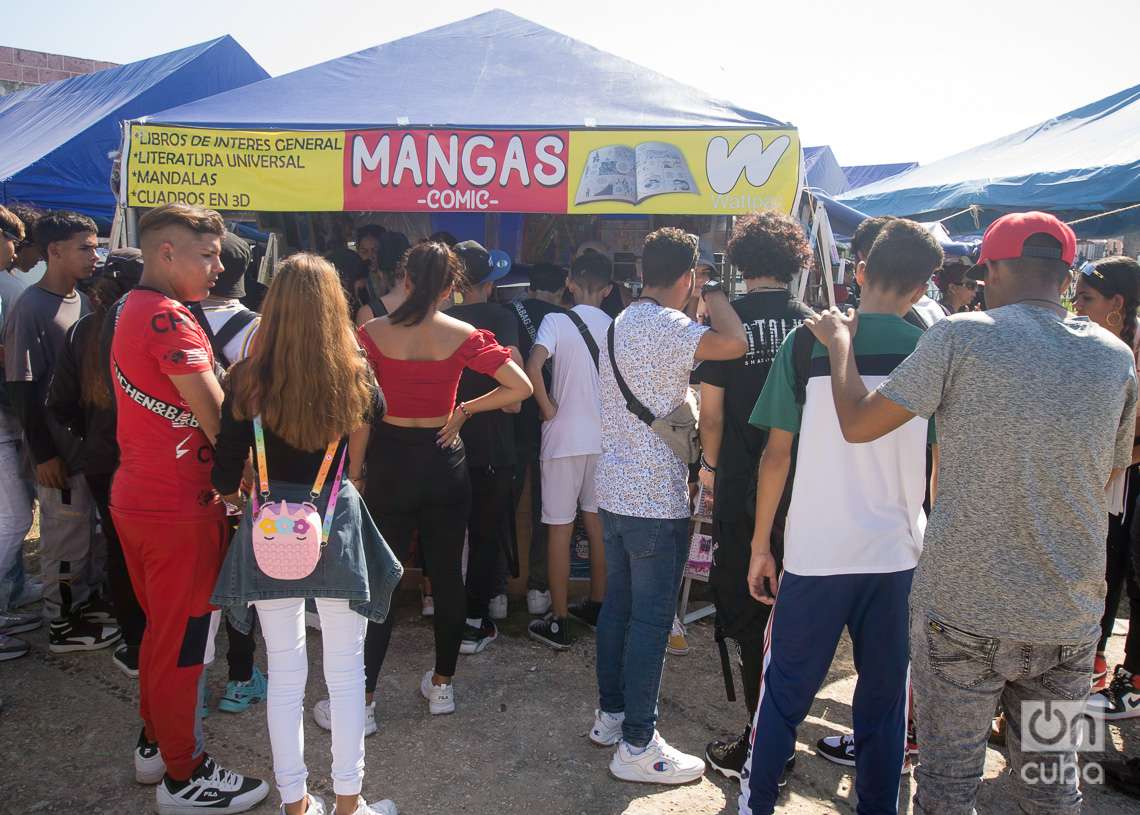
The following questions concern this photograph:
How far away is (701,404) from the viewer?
294 cm

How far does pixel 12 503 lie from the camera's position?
11.8 feet

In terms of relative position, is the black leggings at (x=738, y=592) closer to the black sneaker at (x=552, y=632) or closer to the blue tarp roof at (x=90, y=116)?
the black sneaker at (x=552, y=632)

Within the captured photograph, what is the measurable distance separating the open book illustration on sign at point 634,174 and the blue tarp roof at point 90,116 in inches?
243

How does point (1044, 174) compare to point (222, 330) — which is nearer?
point (222, 330)

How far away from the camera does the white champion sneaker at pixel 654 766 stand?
9.67 ft

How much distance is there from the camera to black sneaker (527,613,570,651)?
4.07 meters

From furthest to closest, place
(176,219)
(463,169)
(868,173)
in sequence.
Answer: (868,173) < (463,169) < (176,219)

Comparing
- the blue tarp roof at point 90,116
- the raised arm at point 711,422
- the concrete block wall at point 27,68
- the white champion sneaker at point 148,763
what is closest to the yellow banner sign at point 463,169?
the raised arm at point 711,422

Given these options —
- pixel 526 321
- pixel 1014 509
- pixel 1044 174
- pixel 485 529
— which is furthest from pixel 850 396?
pixel 1044 174

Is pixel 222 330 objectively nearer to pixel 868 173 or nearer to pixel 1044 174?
pixel 1044 174

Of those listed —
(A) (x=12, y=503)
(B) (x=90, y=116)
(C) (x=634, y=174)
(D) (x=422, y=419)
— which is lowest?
(A) (x=12, y=503)

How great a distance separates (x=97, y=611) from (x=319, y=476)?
2.53 metres

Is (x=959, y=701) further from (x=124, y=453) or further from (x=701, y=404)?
(x=124, y=453)

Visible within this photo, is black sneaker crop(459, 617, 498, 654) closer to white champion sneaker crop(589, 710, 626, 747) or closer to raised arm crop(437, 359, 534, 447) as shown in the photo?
white champion sneaker crop(589, 710, 626, 747)
